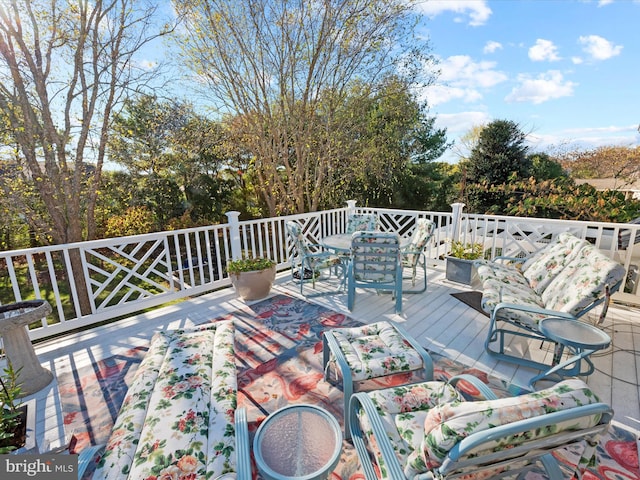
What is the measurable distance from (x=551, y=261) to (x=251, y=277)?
3.29 metres

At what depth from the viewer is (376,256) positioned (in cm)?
324

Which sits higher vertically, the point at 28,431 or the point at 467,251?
the point at 467,251

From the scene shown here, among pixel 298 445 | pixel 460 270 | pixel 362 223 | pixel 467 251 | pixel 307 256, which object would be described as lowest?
pixel 460 270

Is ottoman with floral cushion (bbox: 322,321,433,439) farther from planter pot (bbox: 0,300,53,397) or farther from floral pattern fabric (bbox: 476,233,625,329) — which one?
planter pot (bbox: 0,300,53,397)

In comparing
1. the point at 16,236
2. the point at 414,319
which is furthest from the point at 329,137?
the point at 16,236

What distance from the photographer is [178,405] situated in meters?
1.46

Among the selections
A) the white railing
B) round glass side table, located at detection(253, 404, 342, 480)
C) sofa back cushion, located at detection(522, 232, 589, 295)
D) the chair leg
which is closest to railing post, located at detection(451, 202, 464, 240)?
the white railing

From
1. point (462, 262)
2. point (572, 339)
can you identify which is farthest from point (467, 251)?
point (572, 339)

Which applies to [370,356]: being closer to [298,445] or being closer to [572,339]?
[298,445]

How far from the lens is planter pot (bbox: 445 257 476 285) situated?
401 cm

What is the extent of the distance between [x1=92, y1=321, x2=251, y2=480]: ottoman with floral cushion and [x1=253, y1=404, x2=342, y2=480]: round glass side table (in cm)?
12

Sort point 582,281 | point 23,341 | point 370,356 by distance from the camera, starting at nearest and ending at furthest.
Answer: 1. point 370,356
2. point 23,341
3. point 582,281

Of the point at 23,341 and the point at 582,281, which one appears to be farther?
the point at 582,281

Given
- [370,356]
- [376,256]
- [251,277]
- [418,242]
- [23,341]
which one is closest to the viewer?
[370,356]
